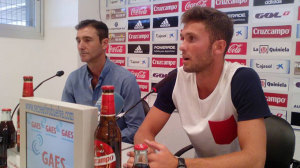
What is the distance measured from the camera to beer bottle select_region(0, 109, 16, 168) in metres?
0.91

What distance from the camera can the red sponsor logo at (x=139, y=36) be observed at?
252 cm

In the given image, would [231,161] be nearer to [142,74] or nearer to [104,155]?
[104,155]

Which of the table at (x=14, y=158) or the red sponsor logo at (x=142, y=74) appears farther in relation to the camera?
the red sponsor logo at (x=142, y=74)

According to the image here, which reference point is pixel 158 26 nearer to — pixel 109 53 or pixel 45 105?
pixel 109 53

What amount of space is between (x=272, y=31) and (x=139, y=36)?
122 centimetres

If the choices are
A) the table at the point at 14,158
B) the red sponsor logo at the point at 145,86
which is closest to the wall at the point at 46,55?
the red sponsor logo at the point at 145,86

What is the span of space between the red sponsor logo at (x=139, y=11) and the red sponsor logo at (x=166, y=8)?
3.2 inches

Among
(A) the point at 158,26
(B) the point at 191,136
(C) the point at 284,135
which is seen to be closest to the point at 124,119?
(B) the point at 191,136

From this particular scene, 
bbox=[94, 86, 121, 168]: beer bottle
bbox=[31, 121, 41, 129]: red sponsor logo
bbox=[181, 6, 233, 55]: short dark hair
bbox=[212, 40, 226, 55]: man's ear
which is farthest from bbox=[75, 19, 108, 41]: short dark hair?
bbox=[94, 86, 121, 168]: beer bottle

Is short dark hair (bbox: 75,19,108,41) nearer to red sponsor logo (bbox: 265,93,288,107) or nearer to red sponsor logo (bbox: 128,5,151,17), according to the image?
red sponsor logo (bbox: 128,5,151,17)

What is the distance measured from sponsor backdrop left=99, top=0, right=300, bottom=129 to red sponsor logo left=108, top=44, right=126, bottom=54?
0.03 m

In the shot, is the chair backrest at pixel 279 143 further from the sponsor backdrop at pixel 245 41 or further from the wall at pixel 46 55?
the wall at pixel 46 55

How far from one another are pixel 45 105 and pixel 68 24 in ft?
7.19

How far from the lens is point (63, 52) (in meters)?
2.78
